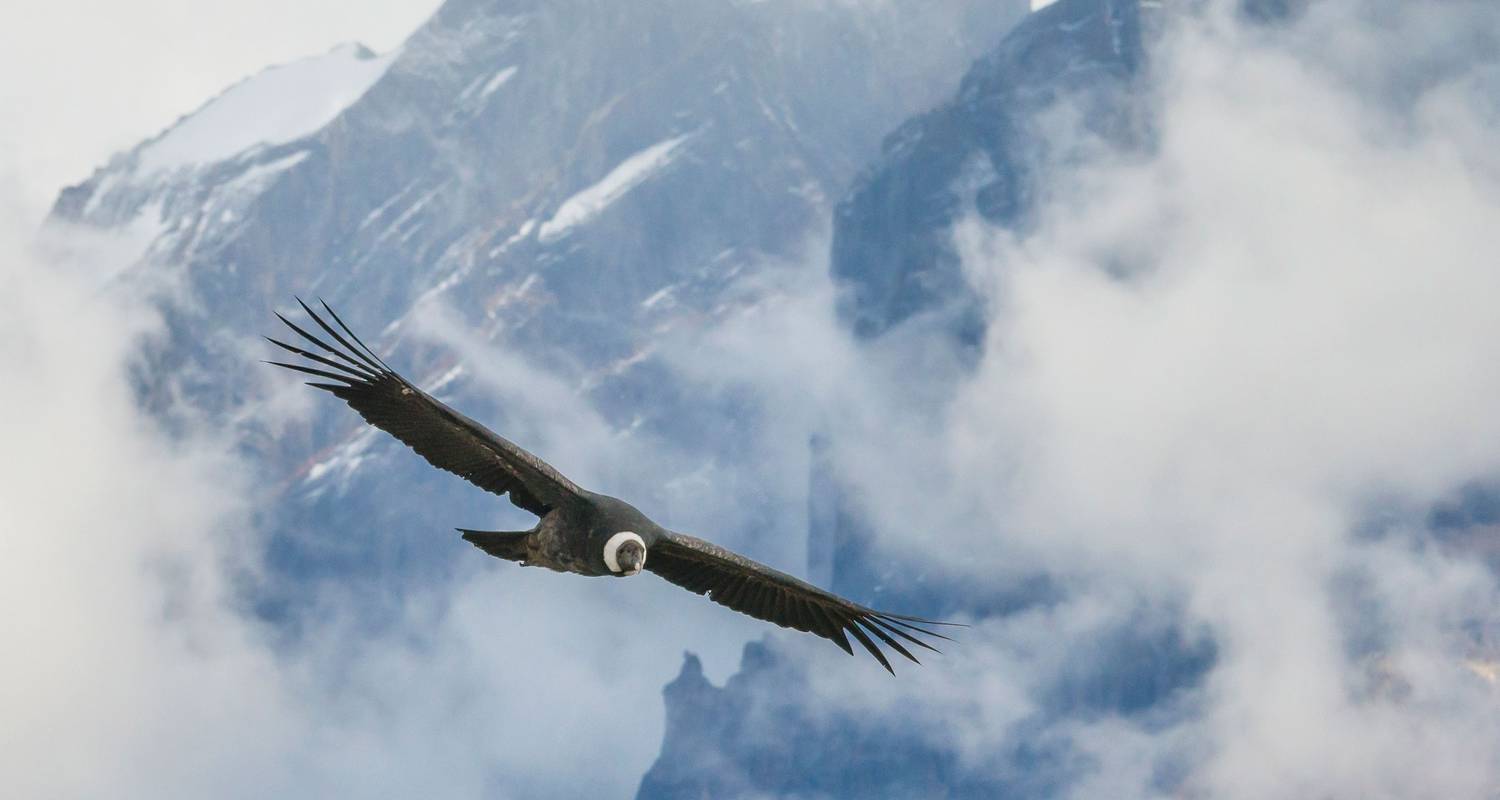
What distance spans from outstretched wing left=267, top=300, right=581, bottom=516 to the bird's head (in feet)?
3.70

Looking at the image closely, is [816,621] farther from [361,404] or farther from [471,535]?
[361,404]

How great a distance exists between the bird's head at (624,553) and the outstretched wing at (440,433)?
1.13 m

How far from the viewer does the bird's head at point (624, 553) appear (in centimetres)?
2683

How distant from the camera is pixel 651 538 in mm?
27984

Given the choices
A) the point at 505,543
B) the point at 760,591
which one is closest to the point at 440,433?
the point at 505,543

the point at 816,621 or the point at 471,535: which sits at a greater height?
the point at 816,621

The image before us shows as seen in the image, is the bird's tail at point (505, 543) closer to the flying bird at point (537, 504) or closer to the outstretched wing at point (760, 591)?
the flying bird at point (537, 504)

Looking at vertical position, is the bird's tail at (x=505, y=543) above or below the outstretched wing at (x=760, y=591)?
below

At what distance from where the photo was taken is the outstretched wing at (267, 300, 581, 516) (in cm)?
2728

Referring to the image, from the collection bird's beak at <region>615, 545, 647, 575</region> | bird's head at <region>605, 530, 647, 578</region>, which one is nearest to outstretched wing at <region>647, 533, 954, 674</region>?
bird's head at <region>605, 530, 647, 578</region>

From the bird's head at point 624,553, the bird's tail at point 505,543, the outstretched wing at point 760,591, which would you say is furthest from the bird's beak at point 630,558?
the outstretched wing at point 760,591

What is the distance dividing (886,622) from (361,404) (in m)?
8.62

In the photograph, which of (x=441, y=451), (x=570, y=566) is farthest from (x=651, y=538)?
(x=441, y=451)

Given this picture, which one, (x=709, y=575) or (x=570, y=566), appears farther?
(x=709, y=575)
